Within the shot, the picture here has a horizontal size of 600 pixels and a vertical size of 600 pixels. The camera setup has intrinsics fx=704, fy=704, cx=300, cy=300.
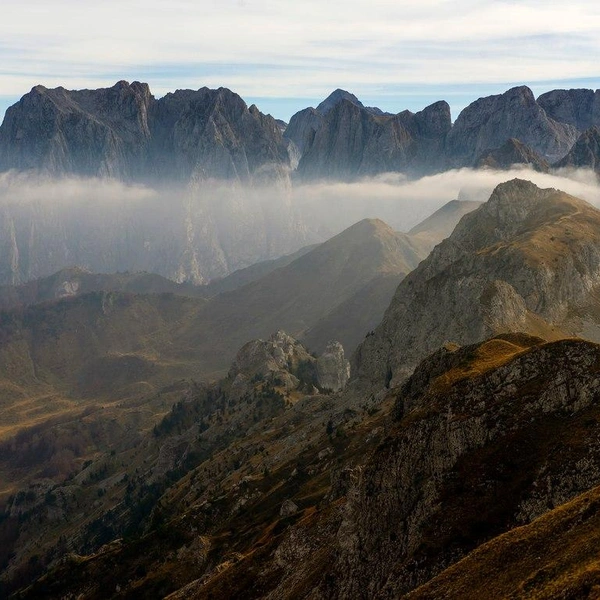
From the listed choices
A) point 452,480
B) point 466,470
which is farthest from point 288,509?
point 466,470

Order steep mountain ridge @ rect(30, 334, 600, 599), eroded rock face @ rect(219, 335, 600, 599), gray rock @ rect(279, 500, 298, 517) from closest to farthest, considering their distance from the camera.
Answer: steep mountain ridge @ rect(30, 334, 600, 599)
eroded rock face @ rect(219, 335, 600, 599)
gray rock @ rect(279, 500, 298, 517)

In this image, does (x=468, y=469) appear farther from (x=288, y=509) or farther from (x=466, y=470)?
(x=288, y=509)

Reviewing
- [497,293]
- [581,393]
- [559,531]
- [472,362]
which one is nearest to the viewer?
[559,531]

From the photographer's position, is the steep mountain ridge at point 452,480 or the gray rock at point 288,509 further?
the gray rock at point 288,509

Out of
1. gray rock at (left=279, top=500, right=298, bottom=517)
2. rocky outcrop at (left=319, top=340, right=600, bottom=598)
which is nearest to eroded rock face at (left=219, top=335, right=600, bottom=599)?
rocky outcrop at (left=319, top=340, right=600, bottom=598)

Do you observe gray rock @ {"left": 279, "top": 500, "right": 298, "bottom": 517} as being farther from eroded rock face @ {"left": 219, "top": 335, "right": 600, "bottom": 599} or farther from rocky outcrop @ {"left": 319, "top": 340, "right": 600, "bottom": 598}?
rocky outcrop @ {"left": 319, "top": 340, "right": 600, "bottom": 598}

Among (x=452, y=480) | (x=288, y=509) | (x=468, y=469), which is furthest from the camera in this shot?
(x=288, y=509)

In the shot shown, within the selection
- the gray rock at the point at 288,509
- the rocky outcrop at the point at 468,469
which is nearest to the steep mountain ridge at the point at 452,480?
the rocky outcrop at the point at 468,469

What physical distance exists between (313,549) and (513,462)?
112 ft

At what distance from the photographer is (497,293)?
18238 centimetres

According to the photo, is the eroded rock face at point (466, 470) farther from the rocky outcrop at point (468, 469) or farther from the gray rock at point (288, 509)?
the gray rock at point (288, 509)

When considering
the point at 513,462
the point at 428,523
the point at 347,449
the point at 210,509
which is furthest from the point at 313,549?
the point at 210,509

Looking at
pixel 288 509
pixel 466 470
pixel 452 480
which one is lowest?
pixel 288 509

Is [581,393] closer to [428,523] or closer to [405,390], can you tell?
[428,523]
